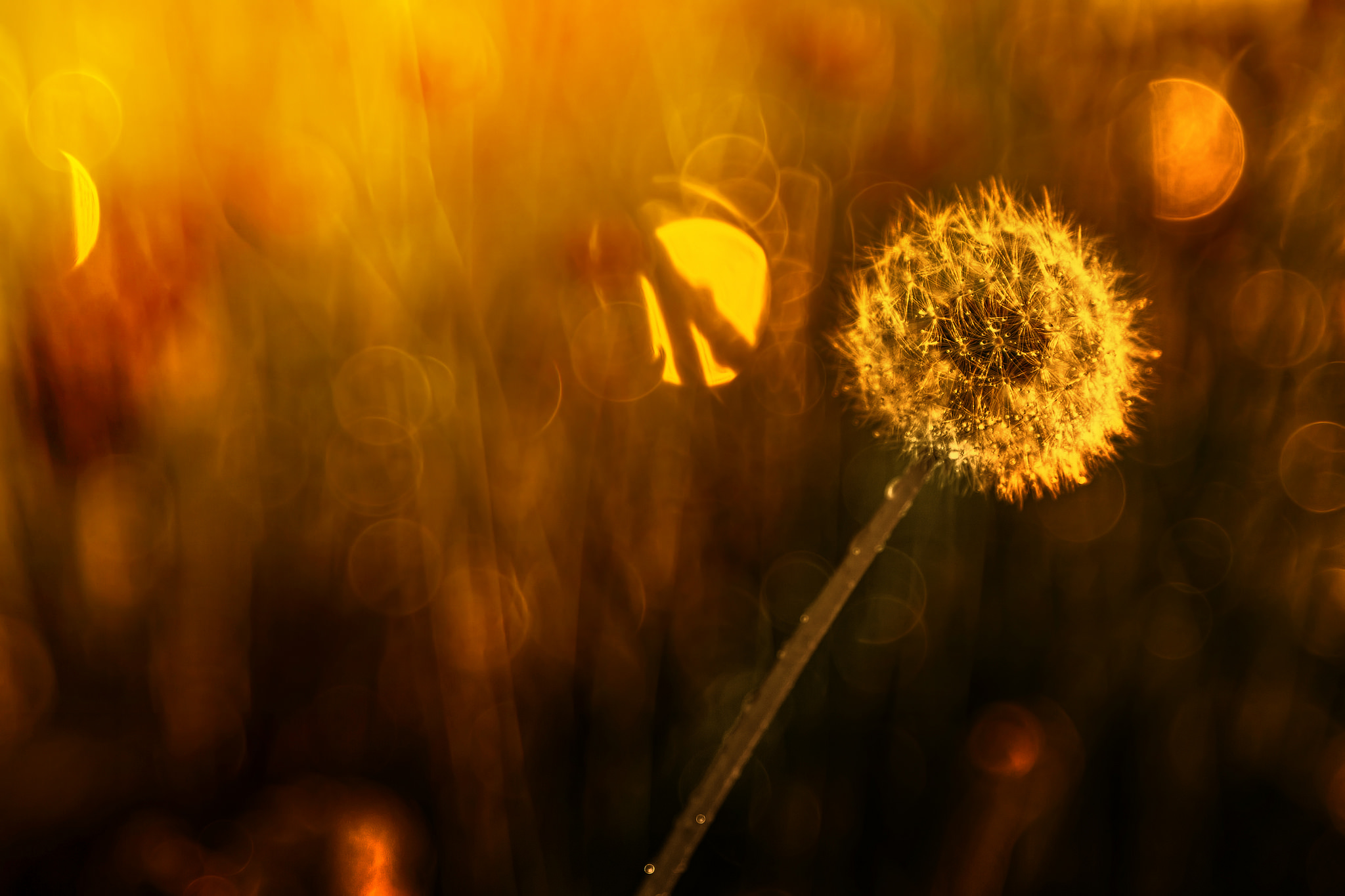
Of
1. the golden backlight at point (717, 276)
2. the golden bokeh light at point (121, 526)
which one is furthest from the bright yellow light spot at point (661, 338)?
the golden bokeh light at point (121, 526)

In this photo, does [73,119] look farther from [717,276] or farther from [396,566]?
[717,276]

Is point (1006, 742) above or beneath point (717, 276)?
beneath

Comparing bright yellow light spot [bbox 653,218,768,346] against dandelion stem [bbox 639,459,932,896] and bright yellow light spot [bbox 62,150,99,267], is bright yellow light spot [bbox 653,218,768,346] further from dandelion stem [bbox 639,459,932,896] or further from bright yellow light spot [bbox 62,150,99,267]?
bright yellow light spot [bbox 62,150,99,267]

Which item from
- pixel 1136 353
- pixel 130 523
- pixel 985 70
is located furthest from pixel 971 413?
pixel 130 523

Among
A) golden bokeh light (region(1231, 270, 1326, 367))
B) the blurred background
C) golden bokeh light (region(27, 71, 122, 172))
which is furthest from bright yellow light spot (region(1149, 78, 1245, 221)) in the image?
golden bokeh light (region(27, 71, 122, 172))

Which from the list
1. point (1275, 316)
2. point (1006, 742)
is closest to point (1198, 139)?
point (1275, 316)

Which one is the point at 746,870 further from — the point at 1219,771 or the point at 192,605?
the point at 192,605

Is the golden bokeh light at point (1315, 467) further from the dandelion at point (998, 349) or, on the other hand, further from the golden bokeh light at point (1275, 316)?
the dandelion at point (998, 349)

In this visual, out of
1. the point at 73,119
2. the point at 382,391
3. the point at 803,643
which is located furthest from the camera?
the point at 382,391
